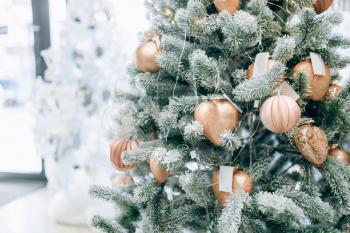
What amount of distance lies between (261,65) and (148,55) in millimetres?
295

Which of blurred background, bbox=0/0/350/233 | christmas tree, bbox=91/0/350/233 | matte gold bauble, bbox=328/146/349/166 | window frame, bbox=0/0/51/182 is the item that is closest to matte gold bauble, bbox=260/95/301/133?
christmas tree, bbox=91/0/350/233

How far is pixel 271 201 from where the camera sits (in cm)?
73

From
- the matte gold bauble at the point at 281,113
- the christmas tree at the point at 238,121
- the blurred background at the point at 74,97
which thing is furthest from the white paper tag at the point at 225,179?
the blurred background at the point at 74,97

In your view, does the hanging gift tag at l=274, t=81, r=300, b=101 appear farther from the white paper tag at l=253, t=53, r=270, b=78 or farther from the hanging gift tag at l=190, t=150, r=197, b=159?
the hanging gift tag at l=190, t=150, r=197, b=159

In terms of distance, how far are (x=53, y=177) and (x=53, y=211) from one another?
22 centimetres

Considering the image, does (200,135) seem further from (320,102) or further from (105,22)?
(105,22)

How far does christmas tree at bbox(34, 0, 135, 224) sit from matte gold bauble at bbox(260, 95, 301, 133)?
1.72m

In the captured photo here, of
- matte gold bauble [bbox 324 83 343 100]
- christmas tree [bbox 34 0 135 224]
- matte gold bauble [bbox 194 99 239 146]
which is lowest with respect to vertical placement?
christmas tree [bbox 34 0 135 224]

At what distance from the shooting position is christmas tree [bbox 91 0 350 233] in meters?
0.82

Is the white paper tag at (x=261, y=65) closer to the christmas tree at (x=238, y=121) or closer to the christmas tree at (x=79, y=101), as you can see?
the christmas tree at (x=238, y=121)

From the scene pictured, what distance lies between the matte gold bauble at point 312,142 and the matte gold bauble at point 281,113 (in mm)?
69

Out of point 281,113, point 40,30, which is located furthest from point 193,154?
point 40,30

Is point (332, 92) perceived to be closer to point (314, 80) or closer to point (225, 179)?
point (314, 80)

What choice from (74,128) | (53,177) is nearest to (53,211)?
(53,177)
